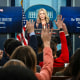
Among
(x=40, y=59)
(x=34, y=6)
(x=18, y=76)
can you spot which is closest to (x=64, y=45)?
(x=40, y=59)

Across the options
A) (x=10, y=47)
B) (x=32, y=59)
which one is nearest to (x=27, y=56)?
(x=32, y=59)

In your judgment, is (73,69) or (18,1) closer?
(73,69)

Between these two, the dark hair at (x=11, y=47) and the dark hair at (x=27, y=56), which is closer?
the dark hair at (x=27, y=56)

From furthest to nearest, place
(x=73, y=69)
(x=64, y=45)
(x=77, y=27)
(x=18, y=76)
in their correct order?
(x=77, y=27) → (x=64, y=45) → (x=73, y=69) → (x=18, y=76)

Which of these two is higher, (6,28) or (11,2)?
(11,2)

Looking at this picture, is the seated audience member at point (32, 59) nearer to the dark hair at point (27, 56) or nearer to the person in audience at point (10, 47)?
the dark hair at point (27, 56)

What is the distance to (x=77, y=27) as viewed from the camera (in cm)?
665

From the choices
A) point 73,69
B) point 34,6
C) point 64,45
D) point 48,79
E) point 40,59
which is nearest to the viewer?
point 73,69

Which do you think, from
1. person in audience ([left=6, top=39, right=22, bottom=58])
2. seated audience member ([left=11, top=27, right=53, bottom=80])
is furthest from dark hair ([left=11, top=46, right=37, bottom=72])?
person in audience ([left=6, top=39, right=22, bottom=58])

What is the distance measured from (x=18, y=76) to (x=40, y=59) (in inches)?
79.5

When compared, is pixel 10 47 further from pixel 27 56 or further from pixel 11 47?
pixel 27 56

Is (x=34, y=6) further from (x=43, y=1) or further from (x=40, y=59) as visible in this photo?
(x=40, y=59)

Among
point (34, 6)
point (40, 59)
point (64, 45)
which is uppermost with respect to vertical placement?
point (34, 6)

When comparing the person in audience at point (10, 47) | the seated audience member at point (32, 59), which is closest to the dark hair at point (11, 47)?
the person in audience at point (10, 47)
